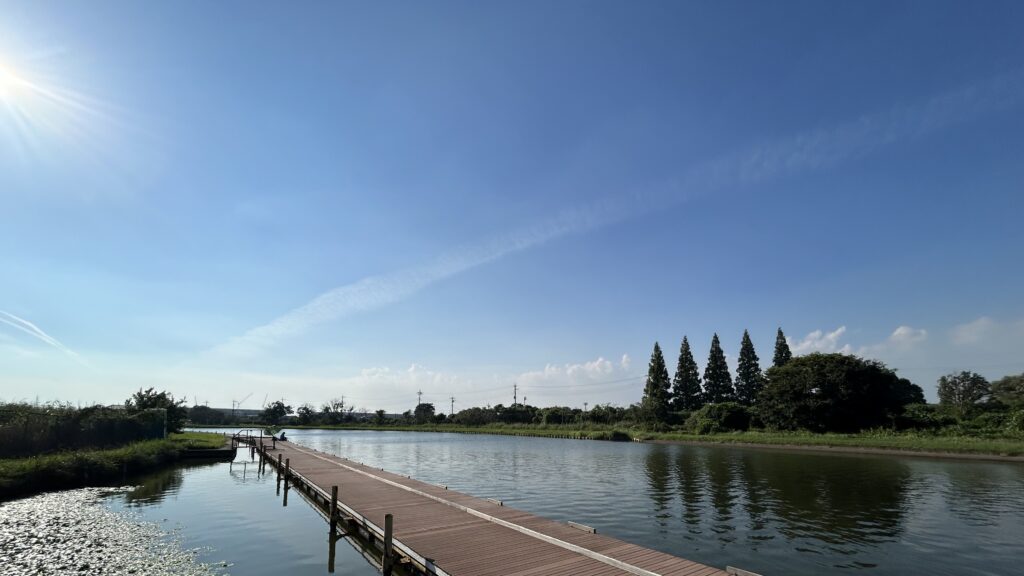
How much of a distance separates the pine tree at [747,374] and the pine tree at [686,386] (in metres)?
7.80

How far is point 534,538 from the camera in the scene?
49.1 feet

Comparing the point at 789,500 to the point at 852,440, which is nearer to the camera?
the point at 789,500

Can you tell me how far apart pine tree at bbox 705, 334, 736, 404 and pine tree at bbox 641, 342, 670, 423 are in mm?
7937

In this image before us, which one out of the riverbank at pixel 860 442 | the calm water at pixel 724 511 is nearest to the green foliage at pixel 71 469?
the calm water at pixel 724 511

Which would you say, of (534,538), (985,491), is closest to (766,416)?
(985,491)

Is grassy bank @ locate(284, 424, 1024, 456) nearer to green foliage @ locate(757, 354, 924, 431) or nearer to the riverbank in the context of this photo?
the riverbank

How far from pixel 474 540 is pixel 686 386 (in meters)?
95.8

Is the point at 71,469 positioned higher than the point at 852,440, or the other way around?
the point at 71,469

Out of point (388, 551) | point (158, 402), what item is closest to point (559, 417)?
point (158, 402)

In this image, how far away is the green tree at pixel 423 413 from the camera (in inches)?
6233

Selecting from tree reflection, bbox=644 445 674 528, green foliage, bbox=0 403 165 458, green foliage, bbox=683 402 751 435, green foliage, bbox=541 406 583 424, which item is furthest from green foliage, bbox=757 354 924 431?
green foliage, bbox=0 403 165 458

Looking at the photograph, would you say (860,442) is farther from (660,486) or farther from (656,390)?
(656,390)

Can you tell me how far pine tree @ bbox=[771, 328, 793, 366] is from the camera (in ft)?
319

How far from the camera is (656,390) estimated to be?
331 feet
